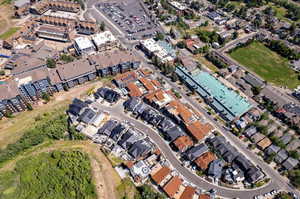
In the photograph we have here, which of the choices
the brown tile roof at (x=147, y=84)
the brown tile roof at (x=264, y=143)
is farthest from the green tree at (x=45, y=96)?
Answer: the brown tile roof at (x=264, y=143)

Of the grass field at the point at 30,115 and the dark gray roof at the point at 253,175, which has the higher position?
the dark gray roof at the point at 253,175

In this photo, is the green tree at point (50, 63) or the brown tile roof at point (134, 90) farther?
the green tree at point (50, 63)

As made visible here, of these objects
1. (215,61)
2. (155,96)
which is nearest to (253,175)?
(155,96)

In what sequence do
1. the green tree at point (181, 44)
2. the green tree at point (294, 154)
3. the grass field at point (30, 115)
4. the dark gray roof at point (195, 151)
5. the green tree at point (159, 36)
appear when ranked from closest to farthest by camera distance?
the dark gray roof at point (195, 151)
the green tree at point (294, 154)
the grass field at point (30, 115)
the green tree at point (181, 44)
the green tree at point (159, 36)

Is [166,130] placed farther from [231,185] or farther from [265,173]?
[265,173]

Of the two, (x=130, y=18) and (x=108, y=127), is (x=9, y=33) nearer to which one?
(x=130, y=18)

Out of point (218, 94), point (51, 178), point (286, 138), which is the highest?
point (218, 94)

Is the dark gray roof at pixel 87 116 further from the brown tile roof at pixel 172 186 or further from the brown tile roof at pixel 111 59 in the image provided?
the brown tile roof at pixel 172 186

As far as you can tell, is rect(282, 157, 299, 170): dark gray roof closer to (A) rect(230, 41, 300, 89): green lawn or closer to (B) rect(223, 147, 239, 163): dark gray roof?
(B) rect(223, 147, 239, 163): dark gray roof
